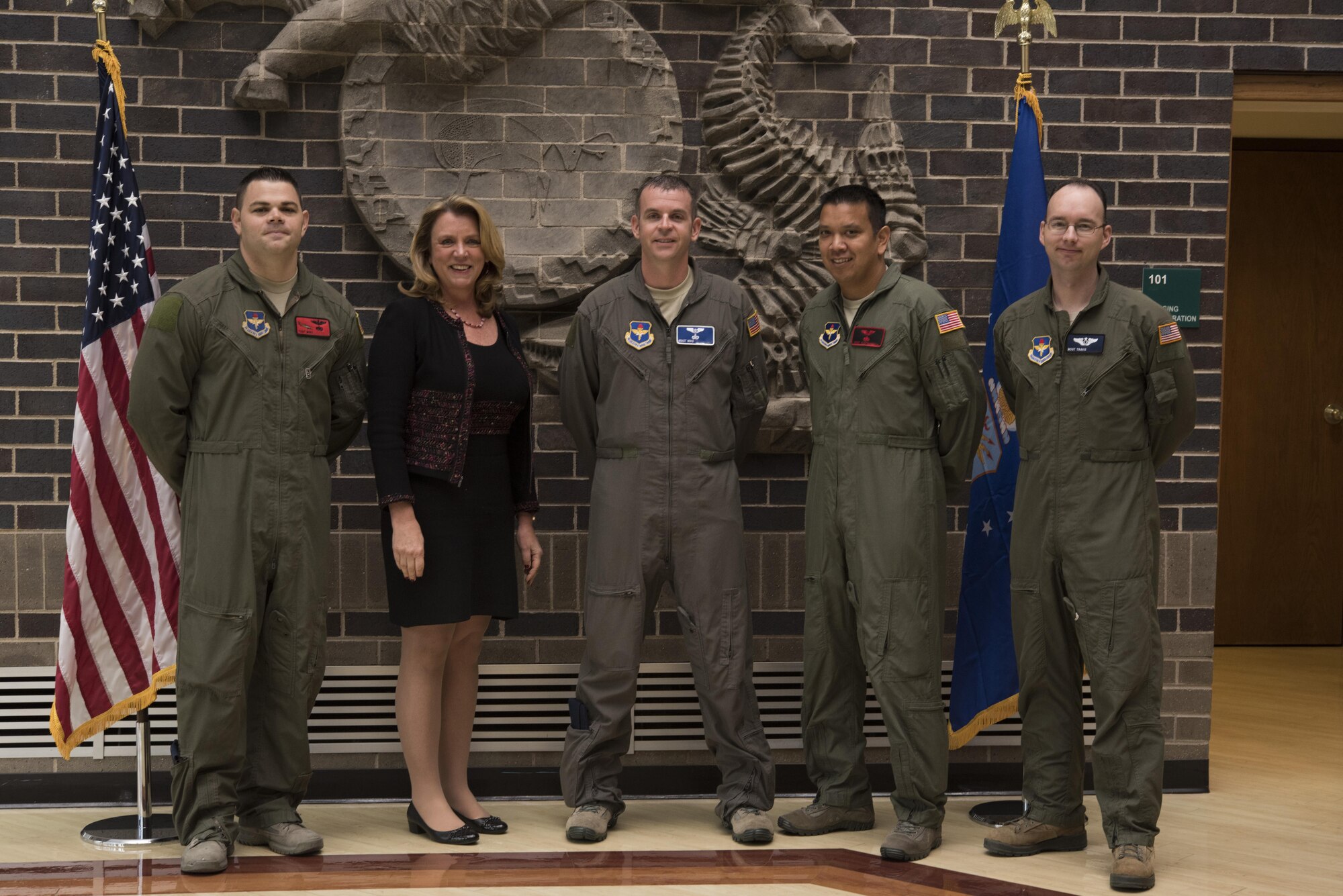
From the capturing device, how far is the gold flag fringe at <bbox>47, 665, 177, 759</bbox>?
3564 millimetres

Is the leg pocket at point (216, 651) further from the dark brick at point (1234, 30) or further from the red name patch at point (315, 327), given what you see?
the dark brick at point (1234, 30)

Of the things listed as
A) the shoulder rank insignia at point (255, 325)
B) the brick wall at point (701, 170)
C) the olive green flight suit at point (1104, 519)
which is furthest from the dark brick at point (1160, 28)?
the shoulder rank insignia at point (255, 325)

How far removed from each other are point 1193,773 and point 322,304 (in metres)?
3.08

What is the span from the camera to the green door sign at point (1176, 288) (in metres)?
4.16

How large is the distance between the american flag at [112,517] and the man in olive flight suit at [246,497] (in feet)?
0.94

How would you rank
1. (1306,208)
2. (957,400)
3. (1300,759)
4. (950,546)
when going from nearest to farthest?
(957,400) → (950,546) → (1300,759) → (1306,208)

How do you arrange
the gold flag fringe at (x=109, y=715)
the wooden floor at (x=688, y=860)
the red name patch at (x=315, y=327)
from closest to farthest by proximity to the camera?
the wooden floor at (x=688, y=860)
the red name patch at (x=315, y=327)
the gold flag fringe at (x=109, y=715)

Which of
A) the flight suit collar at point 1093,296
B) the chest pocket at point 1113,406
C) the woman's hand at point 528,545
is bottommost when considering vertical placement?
the woman's hand at point 528,545

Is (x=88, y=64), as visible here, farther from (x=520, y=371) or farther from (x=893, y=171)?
(x=893, y=171)

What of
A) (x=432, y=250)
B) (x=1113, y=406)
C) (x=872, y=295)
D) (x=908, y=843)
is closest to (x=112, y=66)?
(x=432, y=250)

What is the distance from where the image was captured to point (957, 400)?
11.2 feet

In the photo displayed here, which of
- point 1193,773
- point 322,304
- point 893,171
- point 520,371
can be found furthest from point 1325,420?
point 322,304

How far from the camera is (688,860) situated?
3350mm

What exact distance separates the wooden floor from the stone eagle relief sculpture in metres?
1.27
